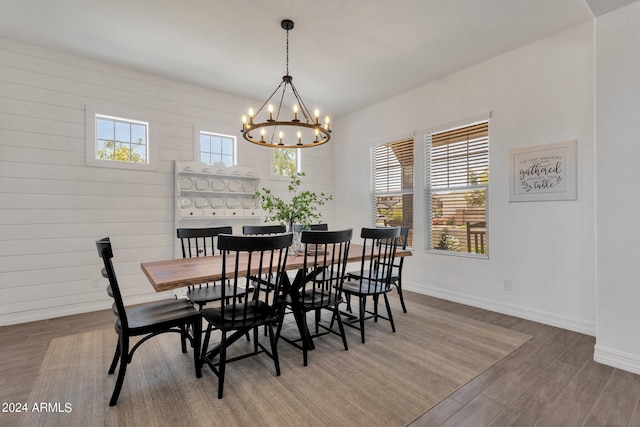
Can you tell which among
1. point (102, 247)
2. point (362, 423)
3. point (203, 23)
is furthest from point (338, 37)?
point (362, 423)

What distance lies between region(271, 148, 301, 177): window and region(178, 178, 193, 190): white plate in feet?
4.53

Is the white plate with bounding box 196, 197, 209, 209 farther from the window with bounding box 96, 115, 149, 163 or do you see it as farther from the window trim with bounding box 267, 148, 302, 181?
the window trim with bounding box 267, 148, 302, 181

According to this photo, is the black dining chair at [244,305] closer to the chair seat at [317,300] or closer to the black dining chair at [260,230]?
the chair seat at [317,300]

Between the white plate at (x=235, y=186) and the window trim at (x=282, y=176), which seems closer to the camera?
the white plate at (x=235, y=186)

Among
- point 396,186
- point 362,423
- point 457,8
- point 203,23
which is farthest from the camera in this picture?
point 396,186

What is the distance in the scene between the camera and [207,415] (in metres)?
1.86

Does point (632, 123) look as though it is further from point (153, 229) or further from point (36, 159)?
point (36, 159)

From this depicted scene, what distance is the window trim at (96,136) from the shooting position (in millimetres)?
3775

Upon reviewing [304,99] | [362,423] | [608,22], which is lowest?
[362,423]

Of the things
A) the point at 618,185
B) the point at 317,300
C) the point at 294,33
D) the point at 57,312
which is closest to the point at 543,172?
the point at 618,185

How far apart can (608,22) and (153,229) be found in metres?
5.08

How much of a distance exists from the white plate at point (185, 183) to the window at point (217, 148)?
0.41 meters

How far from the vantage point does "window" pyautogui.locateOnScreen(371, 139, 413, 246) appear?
15.8 feet

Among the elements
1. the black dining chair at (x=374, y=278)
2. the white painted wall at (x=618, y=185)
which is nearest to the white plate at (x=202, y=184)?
the black dining chair at (x=374, y=278)
